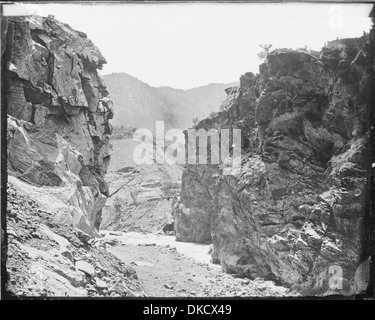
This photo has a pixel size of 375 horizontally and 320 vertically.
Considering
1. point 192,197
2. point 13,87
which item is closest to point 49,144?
point 13,87

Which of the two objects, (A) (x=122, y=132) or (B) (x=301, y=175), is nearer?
(B) (x=301, y=175)

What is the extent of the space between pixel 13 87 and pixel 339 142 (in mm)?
6984

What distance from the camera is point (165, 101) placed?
1477 centimetres

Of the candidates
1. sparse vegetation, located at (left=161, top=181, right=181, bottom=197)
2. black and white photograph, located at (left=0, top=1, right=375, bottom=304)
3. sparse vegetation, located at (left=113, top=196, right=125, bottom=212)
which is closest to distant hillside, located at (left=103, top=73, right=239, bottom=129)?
black and white photograph, located at (left=0, top=1, right=375, bottom=304)

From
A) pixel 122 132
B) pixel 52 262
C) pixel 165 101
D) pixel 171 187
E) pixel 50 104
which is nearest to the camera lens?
pixel 52 262

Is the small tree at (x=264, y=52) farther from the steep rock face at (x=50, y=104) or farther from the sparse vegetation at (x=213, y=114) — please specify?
the sparse vegetation at (x=213, y=114)

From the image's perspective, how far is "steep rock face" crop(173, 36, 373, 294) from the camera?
671 cm

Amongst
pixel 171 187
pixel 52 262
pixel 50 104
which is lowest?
pixel 171 187

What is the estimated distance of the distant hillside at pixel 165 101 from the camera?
10.2 meters

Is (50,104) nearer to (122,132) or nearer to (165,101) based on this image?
(165,101)

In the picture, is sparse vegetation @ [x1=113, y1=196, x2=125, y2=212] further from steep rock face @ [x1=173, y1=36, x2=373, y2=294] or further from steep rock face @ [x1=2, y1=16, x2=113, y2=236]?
steep rock face @ [x1=2, y1=16, x2=113, y2=236]

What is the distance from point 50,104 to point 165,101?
616 centimetres

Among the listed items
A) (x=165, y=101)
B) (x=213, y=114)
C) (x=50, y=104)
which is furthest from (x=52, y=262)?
(x=213, y=114)

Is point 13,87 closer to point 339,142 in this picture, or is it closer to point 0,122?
point 0,122
